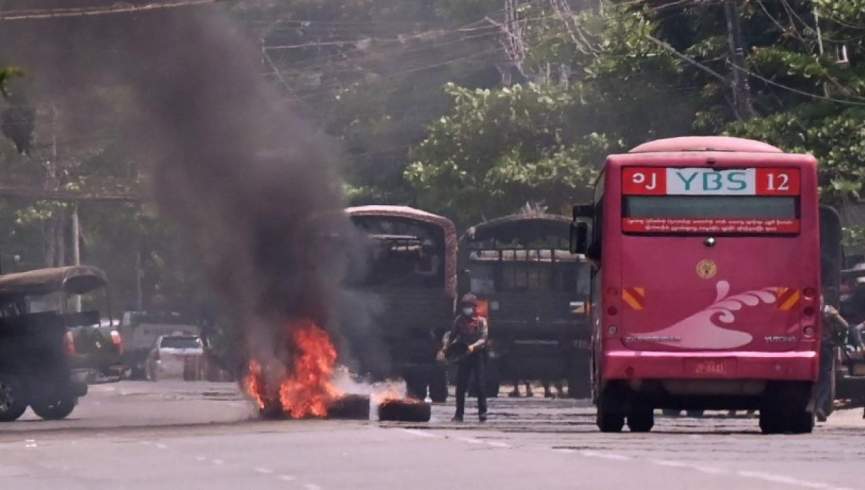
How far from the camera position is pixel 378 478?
1418cm

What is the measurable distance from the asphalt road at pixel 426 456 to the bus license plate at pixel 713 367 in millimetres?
625

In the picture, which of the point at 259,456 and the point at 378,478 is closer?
the point at 378,478

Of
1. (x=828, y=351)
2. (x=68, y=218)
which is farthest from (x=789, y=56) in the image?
(x=68, y=218)

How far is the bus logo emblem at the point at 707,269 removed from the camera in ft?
64.4

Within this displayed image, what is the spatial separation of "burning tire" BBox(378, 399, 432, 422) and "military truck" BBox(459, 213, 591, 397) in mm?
10234

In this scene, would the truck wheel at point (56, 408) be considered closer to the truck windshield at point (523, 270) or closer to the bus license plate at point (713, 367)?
the truck windshield at point (523, 270)

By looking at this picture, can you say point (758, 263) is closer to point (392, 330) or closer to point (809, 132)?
point (809, 132)

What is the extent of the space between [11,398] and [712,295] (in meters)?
13.3

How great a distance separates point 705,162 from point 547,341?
16.4 m

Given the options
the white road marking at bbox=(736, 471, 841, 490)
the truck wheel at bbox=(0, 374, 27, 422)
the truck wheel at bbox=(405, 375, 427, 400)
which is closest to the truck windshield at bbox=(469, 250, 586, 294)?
the truck wheel at bbox=(405, 375, 427, 400)

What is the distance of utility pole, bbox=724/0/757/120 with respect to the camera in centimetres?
3300

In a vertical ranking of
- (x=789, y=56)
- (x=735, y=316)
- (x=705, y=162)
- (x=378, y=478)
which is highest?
(x=789, y=56)

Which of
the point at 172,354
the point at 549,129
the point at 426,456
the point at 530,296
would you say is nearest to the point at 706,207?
the point at 426,456

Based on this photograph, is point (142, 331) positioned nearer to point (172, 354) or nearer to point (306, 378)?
point (172, 354)
